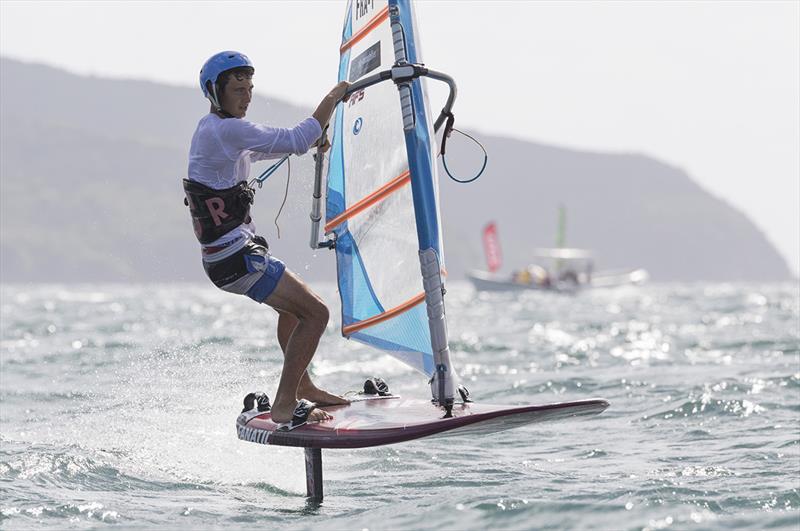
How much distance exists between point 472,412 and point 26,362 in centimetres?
1174

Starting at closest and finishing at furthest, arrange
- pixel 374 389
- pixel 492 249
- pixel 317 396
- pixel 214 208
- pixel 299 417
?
pixel 214 208 → pixel 299 417 → pixel 317 396 → pixel 374 389 → pixel 492 249

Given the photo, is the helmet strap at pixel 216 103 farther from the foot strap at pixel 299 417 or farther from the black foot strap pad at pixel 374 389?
the black foot strap pad at pixel 374 389

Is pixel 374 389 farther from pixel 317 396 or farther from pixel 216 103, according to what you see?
pixel 216 103

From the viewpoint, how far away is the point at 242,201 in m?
6.93

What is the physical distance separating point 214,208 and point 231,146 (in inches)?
14.7

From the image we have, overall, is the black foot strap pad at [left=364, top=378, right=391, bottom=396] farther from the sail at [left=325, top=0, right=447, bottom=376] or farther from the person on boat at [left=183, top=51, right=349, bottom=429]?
the person on boat at [left=183, top=51, right=349, bottom=429]

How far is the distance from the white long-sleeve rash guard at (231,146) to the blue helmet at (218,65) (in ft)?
0.55

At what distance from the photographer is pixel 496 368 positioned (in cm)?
1602

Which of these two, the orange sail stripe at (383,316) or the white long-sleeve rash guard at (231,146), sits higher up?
the white long-sleeve rash guard at (231,146)

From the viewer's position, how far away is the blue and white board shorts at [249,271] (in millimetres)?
6895

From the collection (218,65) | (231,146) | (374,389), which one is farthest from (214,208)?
(374,389)

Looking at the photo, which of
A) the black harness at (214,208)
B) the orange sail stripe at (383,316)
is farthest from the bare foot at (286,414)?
the black harness at (214,208)

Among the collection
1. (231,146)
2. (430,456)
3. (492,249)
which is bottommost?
(430,456)

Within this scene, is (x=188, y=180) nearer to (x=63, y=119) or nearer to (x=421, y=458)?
(x=421, y=458)
